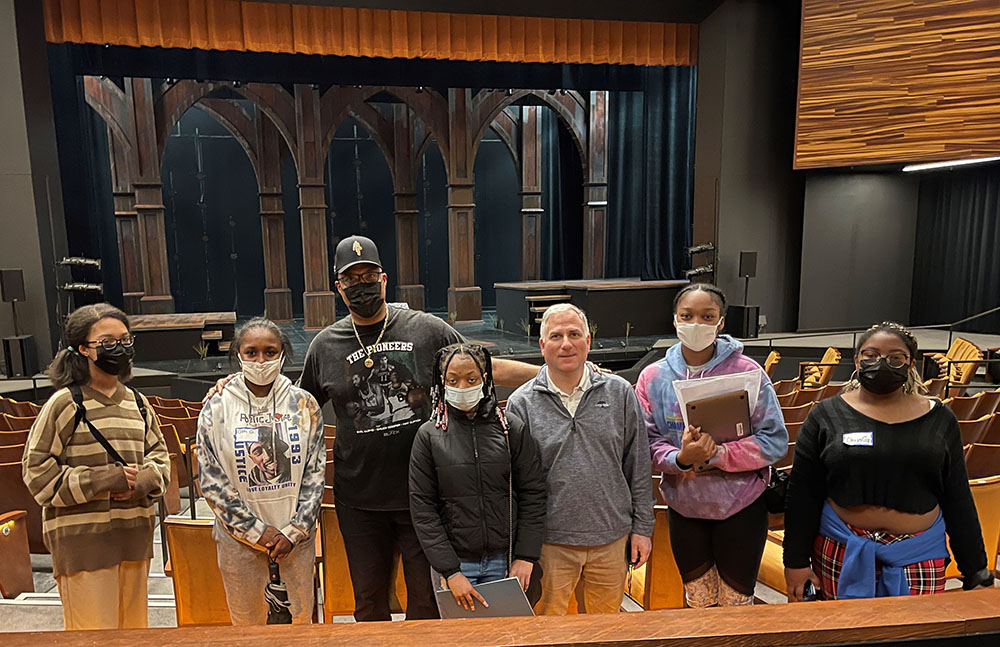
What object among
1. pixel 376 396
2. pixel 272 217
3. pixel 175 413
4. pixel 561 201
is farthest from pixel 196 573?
pixel 561 201

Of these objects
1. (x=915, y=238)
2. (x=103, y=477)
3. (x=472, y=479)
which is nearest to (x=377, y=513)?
(x=472, y=479)

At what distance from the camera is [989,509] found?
265 cm

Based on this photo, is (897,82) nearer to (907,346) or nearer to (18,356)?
(907,346)

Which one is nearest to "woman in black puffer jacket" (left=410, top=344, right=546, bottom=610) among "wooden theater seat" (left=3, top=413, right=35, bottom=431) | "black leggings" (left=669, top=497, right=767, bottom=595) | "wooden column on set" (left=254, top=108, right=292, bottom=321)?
"black leggings" (left=669, top=497, right=767, bottom=595)

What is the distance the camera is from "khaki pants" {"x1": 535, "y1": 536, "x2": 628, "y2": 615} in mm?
2084

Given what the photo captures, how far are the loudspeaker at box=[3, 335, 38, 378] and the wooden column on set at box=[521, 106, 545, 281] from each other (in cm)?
983

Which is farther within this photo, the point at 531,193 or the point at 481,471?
the point at 531,193

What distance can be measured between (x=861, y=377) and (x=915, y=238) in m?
10.9

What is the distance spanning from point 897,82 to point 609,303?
16.9ft

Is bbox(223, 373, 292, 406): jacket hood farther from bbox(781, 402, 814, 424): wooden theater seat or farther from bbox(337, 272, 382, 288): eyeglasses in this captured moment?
bbox(781, 402, 814, 424): wooden theater seat

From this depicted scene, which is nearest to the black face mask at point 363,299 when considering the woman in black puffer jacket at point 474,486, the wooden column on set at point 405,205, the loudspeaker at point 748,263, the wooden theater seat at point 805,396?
the woman in black puffer jacket at point 474,486

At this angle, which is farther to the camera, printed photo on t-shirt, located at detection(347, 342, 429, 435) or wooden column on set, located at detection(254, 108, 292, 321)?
wooden column on set, located at detection(254, 108, 292, 321)

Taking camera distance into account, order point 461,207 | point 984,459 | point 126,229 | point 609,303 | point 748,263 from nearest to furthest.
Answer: point 984,459 → point 748,263 → point 609,303 → point 461,207 → point 126,229

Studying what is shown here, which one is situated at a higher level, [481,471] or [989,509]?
[481,471]
